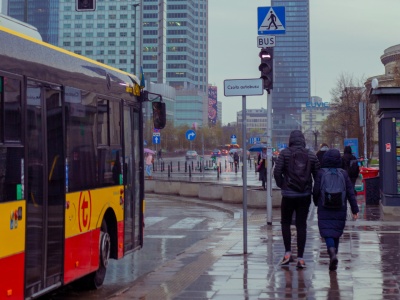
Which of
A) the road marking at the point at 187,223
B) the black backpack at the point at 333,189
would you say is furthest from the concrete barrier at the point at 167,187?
the black backpack at the point at 333,189

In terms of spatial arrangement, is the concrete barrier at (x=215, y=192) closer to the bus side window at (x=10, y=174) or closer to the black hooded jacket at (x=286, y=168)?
the black hooded jacket at (x=286, y=168)

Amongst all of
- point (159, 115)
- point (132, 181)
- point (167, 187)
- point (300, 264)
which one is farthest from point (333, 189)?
point (167, 187)

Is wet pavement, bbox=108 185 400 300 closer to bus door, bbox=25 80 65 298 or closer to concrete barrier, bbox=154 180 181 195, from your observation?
bus door, bbox=25 80 65 298

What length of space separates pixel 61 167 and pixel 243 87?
5.08 meters

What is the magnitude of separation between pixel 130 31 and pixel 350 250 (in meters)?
151

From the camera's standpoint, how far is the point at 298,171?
1084cm

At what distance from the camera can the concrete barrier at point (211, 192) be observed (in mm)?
27656

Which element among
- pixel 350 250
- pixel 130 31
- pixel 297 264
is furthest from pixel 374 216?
pixel 130 31

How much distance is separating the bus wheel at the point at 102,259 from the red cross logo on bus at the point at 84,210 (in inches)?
28.6

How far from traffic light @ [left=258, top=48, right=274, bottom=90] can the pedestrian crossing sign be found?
1.51 feet

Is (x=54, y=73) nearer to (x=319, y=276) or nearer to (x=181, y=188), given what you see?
(x=319, y=276)

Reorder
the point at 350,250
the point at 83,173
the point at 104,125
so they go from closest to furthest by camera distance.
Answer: the point at 83,173 < the point at 104,125 < the point at 350,250

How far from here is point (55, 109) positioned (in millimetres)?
8281

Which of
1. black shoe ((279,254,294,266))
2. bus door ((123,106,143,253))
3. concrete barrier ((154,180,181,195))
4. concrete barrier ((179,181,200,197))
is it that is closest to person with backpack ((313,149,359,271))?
black shoe ((279,254,294,266))
